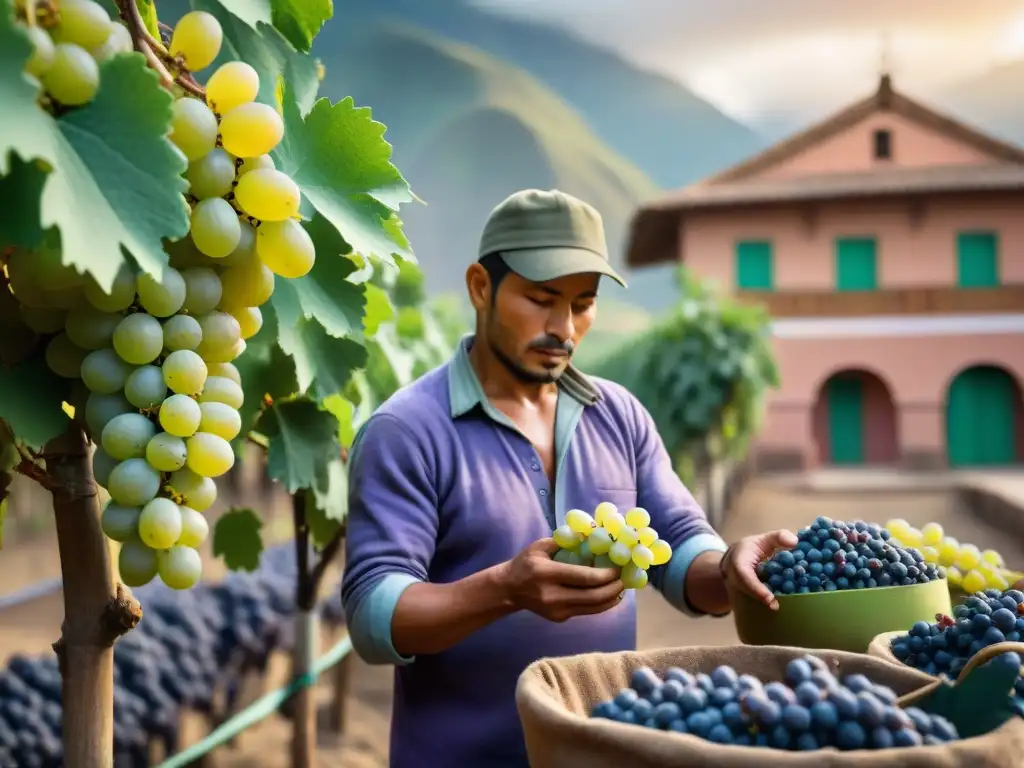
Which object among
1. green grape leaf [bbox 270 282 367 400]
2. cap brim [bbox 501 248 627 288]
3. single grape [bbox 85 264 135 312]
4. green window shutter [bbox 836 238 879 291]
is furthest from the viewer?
green window shutter [bbox 836 238 879 291]

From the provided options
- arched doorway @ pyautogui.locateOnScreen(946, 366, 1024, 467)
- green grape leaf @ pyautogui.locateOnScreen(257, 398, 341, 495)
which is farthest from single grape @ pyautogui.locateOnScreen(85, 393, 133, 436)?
arched doorway @ pyautogui.locateOnScreen(946, 366, 1024, 467)

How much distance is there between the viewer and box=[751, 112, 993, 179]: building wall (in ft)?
67.3

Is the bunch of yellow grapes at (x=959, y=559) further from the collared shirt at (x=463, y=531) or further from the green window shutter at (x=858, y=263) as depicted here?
the green window shutter at (x=858, y=263)

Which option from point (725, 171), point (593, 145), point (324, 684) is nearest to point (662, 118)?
point (593, 145)

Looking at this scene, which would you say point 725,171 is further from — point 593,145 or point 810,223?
point 593,145

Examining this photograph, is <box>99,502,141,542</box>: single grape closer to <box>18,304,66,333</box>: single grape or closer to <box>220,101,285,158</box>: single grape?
<box>18,304,66,333</box>: single grape

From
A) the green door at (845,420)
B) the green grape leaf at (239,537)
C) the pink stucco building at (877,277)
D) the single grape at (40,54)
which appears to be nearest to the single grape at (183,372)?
the single grape at (40,54)

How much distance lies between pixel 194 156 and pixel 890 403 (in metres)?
21.2

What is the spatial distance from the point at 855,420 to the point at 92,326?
21.2m

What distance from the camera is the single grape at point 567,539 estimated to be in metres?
1.56

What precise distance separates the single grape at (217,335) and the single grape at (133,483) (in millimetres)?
155

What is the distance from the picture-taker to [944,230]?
20.0m

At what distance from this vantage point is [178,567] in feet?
3.99

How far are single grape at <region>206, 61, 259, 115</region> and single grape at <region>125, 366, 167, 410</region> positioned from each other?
31 centimetres
